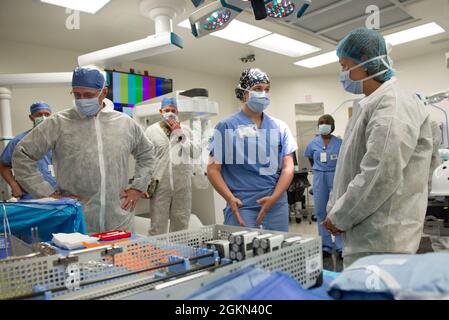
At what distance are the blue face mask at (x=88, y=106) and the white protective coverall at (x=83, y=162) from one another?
1.3 inches

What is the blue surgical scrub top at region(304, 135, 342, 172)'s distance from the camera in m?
3.59

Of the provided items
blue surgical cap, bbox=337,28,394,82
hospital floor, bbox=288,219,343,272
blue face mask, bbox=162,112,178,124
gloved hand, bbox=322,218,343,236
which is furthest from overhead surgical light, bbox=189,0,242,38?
hospital floor, bbox=288,219,343,272

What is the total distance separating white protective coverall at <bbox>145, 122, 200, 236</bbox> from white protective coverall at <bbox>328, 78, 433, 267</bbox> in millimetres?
2374

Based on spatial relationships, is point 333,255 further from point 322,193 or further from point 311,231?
point 311,231

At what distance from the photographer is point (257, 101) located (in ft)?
6.52

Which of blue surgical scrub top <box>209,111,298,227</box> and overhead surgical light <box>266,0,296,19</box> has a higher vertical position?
overhead surgical light <box>266,0,296,19</box>

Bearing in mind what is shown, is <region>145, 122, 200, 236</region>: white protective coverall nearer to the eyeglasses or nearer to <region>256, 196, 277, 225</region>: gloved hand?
the eyeglasses

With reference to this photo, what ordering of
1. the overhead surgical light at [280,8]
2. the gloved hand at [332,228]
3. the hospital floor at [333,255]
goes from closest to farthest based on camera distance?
the gloved hand at [332,228] → the overhead surgical light at [280,8] → the hospital floor at [333,255]

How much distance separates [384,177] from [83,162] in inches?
57.4

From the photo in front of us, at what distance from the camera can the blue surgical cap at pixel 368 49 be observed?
1.39 metres

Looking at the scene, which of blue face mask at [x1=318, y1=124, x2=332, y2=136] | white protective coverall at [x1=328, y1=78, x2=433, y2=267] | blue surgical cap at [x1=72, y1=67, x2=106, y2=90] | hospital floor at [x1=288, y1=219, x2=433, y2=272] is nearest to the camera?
white protective coverall at [x1=328, y1=78, x2=433, y2=267]

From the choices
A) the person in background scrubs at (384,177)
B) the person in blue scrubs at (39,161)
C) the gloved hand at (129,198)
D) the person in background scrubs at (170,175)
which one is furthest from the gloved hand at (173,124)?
the person in background scrubs at (384,177)

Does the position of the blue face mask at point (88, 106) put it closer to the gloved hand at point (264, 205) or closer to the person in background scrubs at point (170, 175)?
the gloved hand at point (264, 205)
